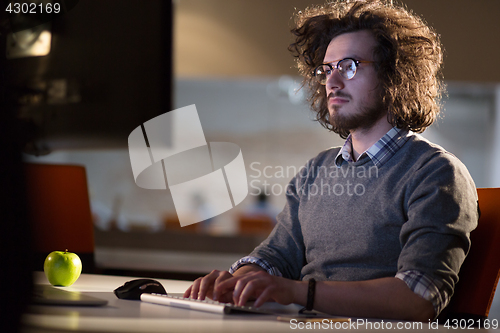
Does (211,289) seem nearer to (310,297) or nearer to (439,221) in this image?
(310,297)

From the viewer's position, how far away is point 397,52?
1.48m

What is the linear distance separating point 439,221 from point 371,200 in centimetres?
22

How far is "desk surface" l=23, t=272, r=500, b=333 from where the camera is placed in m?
0.75

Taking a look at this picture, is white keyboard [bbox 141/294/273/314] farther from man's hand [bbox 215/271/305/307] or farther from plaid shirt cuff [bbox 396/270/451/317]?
plaid shirt cuff [bbox 396/270/451/317]

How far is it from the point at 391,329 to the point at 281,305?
30 centimetres

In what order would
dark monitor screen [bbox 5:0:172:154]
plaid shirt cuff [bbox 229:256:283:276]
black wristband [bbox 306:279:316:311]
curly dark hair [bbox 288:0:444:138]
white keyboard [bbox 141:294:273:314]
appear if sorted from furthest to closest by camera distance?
dark monitor screen [bbox 5:0:172:154] < curly dark hair [bbox 288:0:444:138] < plaid shirt cuff [bbox 229:256:283:276] < black wristband [bbox 306:279:316:311] < white keyboard [bbox 141:294:273:314]

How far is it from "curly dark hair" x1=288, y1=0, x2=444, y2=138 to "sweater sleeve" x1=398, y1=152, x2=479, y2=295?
0.29m

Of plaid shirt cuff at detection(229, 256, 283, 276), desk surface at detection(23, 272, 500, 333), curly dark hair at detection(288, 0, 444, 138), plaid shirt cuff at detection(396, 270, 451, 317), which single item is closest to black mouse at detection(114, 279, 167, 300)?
desk surface at detection(23, 272, 500, 333)

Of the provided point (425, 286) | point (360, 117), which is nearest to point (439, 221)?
point (425, 286)

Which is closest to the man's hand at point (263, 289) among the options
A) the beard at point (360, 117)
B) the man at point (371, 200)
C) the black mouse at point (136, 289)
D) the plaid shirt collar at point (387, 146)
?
the man at point (371, 200)

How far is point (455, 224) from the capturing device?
3.47 feet

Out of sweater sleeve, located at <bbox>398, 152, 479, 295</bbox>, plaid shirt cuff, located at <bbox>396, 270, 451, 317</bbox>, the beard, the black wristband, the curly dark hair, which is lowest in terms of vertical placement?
the black wristband

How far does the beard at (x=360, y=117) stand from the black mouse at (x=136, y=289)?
0.71m

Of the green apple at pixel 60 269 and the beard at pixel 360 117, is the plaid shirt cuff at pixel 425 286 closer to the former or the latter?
the beard at pixel 360 117
